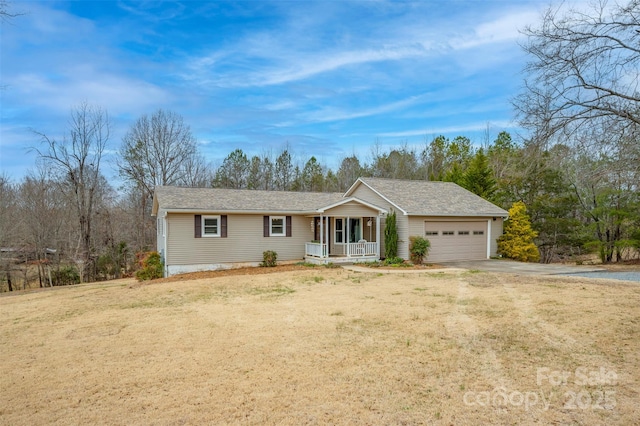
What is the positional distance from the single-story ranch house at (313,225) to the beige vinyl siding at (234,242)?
42 mm

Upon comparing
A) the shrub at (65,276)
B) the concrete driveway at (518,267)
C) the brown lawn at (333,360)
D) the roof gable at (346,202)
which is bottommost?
the shrub at (65,276)

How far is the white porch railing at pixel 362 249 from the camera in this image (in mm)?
20047

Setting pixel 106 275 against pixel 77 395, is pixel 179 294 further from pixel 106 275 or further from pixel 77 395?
pixel 106 275

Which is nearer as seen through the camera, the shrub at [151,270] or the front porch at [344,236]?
the shrub at [151,270]

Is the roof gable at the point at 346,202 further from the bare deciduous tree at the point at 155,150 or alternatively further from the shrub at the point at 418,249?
the bare deciduous tree at the point at 155,150

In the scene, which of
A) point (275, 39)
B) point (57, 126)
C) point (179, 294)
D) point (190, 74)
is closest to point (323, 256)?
point (179, 294)

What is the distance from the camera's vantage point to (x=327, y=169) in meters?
44.7

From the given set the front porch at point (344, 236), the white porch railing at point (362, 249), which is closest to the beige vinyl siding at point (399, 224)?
the front porch at point (344, 236)

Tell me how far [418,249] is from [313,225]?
5.46 meters

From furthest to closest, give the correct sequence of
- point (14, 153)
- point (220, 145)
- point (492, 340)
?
point (220, 145)
point (14, 153)
point (492, 340)

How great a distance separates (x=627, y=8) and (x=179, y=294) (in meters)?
12.7

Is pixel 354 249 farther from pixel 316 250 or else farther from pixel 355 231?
pixel 316 250

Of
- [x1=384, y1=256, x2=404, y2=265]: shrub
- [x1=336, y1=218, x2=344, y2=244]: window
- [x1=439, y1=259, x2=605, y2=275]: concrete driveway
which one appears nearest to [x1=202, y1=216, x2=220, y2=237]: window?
[x1=336, y1=218, x2=344, y2=244]: window

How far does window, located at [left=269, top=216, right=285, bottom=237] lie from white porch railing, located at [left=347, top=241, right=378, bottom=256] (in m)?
3.55
